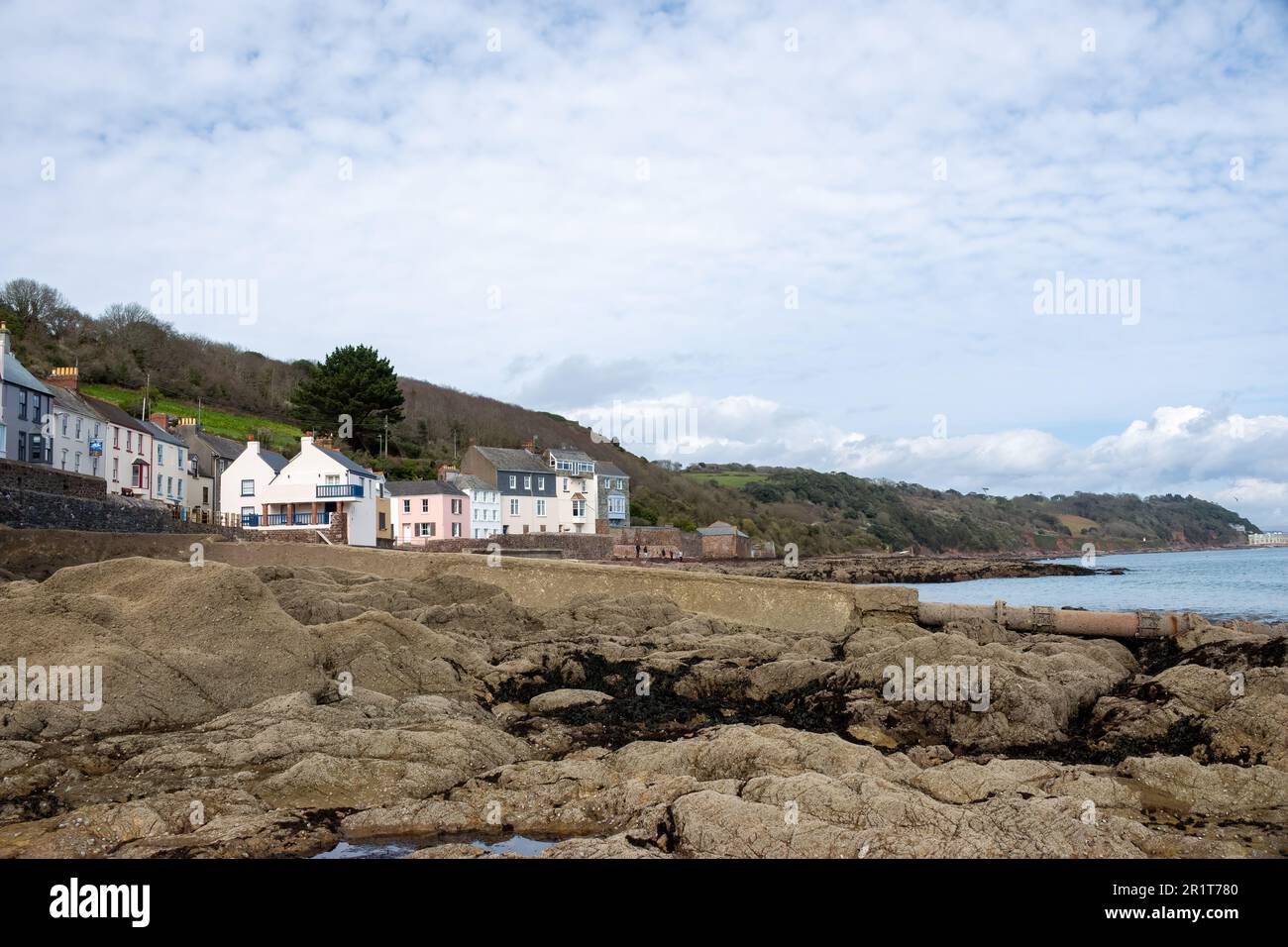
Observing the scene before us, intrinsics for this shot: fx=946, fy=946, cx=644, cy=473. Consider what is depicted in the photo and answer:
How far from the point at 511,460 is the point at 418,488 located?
11.6m

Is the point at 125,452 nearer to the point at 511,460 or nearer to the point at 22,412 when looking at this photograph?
Result: the point at 22,412

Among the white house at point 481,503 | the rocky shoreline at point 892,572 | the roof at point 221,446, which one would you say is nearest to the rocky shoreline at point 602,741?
the rocky shoreline at point 892,572

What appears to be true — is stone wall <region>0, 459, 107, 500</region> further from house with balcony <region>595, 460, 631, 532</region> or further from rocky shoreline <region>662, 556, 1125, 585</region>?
house with balcony <region>595, 460, 631, 532</region>

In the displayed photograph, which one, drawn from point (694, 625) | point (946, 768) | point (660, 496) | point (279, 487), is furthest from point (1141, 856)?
point (660, 496)

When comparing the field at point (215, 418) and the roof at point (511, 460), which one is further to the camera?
the field at point (215, 418)

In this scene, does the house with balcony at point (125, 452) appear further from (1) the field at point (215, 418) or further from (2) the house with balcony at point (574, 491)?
(2) the house with balcony at point (574, 491)

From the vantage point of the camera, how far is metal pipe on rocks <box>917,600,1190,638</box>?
50.7ft

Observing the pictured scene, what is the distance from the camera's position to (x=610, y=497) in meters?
80.7

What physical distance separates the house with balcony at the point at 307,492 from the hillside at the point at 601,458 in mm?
15536

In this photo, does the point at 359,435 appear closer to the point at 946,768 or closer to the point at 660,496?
the point at 660,496

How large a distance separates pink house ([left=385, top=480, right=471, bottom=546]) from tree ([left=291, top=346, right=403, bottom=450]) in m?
13.3

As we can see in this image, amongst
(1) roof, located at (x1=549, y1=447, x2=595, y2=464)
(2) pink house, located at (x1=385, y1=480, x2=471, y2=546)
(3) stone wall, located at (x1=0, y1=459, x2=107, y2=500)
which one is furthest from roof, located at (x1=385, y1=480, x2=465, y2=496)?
(3) stone wall, located at (x1=0, y1=459, x2=107, y2=500)

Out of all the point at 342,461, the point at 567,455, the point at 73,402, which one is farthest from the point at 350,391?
the point at 73,402

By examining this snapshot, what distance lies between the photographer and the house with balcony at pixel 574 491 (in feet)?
245
